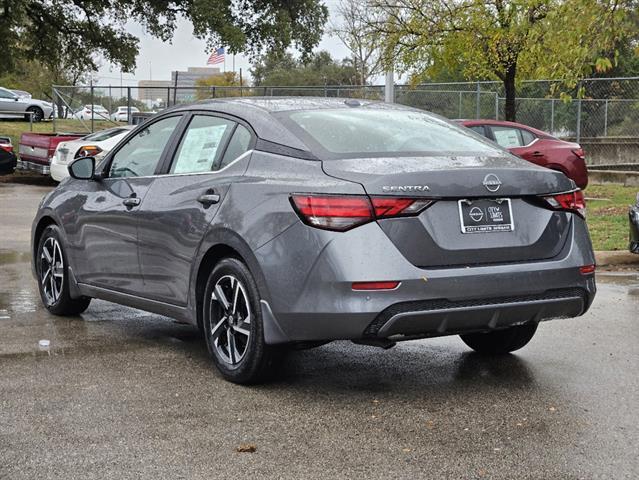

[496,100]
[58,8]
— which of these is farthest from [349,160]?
[58,8]

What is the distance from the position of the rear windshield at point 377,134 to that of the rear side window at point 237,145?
26cm

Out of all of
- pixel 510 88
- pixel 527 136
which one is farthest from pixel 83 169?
pixel 510 88

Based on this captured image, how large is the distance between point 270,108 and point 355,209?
128 cm

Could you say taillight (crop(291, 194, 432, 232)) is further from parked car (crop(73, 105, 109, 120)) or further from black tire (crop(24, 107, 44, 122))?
black tire (crop(24, 107, 44, 122))

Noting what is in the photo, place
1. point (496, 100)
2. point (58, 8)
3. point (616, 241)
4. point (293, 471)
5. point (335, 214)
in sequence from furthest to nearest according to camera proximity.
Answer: point (58, 8) → point (496, 100) → point (616, 241) → point (335, 214) → point (293, 471)

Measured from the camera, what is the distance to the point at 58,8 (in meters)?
32.4

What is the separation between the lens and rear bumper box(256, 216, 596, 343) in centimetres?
500

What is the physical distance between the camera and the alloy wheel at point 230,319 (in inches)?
219

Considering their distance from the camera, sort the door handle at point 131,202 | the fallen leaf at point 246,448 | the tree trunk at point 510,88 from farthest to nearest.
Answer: the tree trunk at point 510,88 < the door handle at point 131,202 < the fallen leaf at point 246,448

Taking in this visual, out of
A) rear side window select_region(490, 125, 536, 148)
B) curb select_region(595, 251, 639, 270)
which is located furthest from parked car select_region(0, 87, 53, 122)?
curb select_region(595, 251, 639, 270)

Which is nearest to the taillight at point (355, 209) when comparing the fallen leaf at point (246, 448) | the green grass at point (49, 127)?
the fallen leaf at point (246, 448)

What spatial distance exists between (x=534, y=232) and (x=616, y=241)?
7637mm

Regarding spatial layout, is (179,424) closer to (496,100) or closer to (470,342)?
(470,342)

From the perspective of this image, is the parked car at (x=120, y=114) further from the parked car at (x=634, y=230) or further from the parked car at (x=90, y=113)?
the parked car at (x=634, y=230)
